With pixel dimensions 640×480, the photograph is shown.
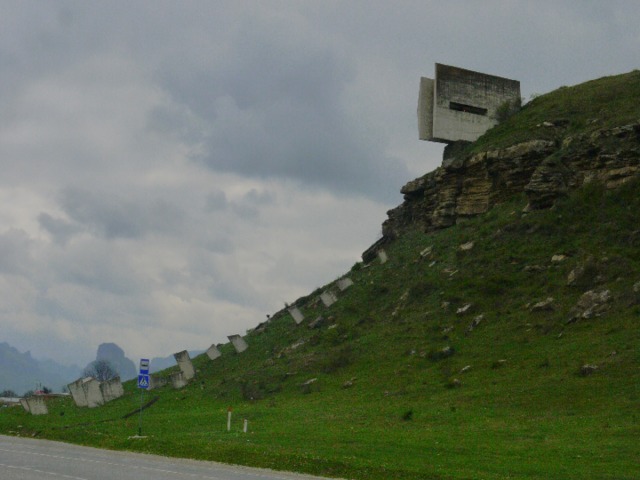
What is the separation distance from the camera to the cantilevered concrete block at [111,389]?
67.6m

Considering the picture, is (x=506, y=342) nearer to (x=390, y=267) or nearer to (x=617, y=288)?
(x=617, y=288)

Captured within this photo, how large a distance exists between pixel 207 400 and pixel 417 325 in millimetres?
16385

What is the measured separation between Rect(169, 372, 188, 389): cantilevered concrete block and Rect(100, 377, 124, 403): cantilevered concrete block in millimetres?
4224

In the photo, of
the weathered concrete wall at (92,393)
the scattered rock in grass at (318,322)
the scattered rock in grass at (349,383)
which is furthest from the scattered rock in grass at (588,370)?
the weathered concrete wall at (92,393)

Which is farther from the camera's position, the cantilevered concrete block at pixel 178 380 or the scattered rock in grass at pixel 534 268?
the cantilevered concrete block at pixel 178 380

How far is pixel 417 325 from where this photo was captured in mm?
63906

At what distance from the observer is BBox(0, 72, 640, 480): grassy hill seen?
32.2 meters

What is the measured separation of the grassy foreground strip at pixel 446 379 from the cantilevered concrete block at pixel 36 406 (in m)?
0.92

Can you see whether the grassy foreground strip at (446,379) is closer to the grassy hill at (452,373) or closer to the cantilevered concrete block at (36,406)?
the grassy hill at (452,373)

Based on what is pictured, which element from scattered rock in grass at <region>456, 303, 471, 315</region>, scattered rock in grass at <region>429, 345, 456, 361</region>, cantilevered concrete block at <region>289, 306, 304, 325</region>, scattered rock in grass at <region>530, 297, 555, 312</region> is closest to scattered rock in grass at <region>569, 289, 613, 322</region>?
scattered rock in grass at <region>530, 297, 555, 312</region>

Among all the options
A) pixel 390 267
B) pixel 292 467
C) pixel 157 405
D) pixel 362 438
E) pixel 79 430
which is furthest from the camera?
pixel 390 267

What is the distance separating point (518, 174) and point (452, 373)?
3389 cm

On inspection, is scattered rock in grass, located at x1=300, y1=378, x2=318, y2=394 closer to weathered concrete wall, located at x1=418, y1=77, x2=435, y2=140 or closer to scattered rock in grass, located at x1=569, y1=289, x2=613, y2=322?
scattered rock in grass, located at x1=569, y1=289, x2=613, y2=322

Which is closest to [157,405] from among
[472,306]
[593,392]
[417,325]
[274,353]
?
[274,353]
